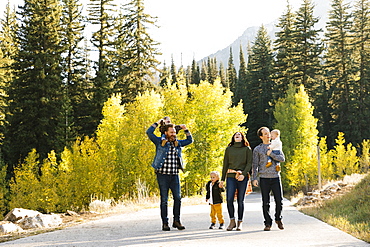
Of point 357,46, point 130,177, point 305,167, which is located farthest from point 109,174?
point 357,46

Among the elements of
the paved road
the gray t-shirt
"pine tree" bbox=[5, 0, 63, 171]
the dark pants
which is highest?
"pine tree" bbox=[5, 0, 63, 171]

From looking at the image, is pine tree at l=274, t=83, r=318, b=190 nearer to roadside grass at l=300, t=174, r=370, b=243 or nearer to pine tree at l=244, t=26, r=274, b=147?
pine tree at l=244, t=26, r=274, b=147

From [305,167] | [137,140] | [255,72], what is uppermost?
[255,72]

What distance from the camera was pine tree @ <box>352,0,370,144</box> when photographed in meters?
51.5

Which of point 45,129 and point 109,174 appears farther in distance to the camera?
point 45,129

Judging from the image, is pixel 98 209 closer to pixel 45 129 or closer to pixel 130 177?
pixel 130 177

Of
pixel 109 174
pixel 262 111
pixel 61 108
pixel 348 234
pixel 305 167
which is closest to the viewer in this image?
pixel 348 234

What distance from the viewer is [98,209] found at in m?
13.9

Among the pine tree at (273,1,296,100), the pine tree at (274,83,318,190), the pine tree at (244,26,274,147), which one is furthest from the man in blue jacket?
the pine tree at (244,26,274,147)

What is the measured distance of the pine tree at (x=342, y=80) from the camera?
52.2 meters

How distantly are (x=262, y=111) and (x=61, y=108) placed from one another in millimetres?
32123

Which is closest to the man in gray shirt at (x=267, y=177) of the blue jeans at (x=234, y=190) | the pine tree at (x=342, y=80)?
the blue jeans at (x=234, y=190)

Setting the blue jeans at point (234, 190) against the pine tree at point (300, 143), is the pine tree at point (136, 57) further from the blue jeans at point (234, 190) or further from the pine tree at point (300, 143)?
the blue jeans at point (234, 190)

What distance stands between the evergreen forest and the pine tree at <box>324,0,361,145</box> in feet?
0.52
